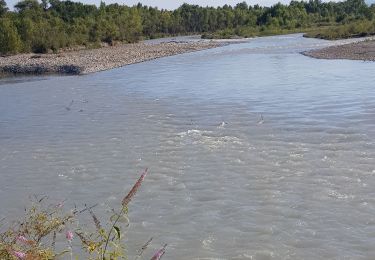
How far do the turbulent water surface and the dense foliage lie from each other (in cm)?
4225

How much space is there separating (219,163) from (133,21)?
8900 centimetres

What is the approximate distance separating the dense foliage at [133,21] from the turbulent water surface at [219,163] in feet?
139

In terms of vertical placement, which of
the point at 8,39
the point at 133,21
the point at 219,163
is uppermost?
the point at 133,21

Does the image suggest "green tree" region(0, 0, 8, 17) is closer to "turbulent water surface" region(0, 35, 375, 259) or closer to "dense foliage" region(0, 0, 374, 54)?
"dense foliage" region(0, 0, 374, 54)

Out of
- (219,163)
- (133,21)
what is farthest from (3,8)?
(219,163)

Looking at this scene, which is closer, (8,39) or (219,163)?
(219,163)

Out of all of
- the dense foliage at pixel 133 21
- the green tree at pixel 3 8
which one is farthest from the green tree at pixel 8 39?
the green tree at pixel 3 8

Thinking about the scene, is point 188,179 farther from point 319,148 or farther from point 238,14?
point 238,14

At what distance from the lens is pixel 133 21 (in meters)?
96.4

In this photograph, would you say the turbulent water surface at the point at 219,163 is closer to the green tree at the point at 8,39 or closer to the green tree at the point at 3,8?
the green tree at the point at 8,39

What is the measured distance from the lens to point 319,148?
37.4 ft

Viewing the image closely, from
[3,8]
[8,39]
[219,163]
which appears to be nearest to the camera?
[219,163]

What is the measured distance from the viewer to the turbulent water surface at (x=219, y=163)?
7.25 m

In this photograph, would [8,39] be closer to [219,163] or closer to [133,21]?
[133,21]
